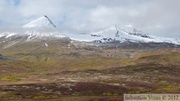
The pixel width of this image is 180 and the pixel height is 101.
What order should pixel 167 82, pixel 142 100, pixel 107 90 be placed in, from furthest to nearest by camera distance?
pixel 167 82 → pixel 107 90 → pixel 142 100

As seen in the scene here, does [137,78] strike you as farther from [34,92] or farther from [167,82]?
[34,92]

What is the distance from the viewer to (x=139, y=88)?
113 m

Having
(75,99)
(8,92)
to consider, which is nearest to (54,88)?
(8,92)

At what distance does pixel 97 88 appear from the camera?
10462 centimetres

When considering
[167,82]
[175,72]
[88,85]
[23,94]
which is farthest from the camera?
[175,72]

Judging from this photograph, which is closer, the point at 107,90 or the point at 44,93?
the point at 44,93

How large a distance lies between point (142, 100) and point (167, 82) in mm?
86691

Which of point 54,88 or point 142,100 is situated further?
point 54,88

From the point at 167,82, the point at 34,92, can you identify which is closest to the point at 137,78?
the point at 167,82

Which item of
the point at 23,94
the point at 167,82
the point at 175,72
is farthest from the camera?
the point at 175,72

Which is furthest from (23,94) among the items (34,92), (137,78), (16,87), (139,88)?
(137,78)

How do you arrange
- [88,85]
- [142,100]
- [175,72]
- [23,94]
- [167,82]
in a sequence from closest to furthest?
[142,100]
[23,94]
[88,85]
[167,82]
[175,72]

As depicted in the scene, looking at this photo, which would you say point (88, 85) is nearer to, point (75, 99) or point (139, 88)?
point (139, 88)

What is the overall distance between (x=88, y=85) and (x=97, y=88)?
5.29 m
